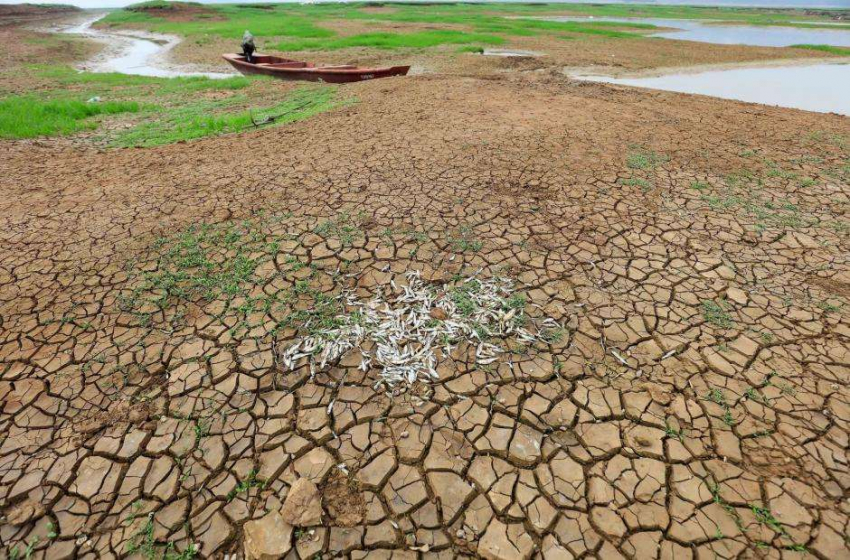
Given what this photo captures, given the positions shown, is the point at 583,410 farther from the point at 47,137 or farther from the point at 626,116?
the point at 47,137

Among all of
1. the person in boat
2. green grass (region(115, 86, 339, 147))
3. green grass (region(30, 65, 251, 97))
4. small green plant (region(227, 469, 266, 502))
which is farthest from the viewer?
the person in boat

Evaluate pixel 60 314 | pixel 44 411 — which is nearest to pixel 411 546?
pixel 44 411

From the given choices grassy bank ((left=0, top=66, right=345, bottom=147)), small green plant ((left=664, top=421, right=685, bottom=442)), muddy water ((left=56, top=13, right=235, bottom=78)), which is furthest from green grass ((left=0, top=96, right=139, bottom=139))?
small green plant ((left=664, top=421, right=685, bottom=442))

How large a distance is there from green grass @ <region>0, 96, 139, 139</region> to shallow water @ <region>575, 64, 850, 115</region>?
53.0 feet

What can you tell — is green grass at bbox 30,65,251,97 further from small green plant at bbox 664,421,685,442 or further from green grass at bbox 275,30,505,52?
small green plant at bbox 664,421,685,442

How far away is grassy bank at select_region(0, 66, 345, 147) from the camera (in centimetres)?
900

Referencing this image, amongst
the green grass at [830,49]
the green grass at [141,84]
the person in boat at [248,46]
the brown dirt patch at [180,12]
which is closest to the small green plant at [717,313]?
the green grass at [141,84]

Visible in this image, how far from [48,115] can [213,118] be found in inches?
166

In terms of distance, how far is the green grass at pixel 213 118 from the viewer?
28.5 feet

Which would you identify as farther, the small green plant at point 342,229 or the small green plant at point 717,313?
the small green plant at point 342,229

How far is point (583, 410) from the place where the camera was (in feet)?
10.1

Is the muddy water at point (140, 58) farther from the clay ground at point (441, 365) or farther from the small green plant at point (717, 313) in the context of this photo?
the small green plant at point (717, 313)

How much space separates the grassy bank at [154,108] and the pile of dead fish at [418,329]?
716 cm

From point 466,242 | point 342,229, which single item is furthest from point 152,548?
point 466,242
